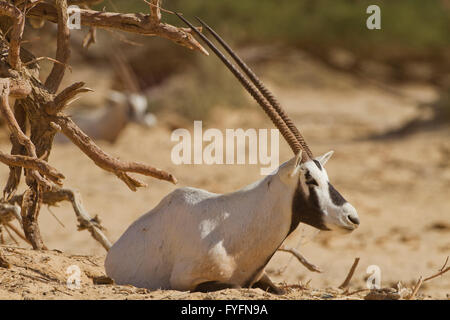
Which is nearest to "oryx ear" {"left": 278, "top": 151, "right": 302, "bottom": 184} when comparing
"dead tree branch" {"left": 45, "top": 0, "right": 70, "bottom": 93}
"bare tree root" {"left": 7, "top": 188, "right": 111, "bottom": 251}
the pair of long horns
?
the pair of long horns

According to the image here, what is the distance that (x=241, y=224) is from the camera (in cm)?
378

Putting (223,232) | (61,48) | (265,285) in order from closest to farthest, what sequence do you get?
(223,232), (265,285), (61,48)

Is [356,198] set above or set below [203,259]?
below

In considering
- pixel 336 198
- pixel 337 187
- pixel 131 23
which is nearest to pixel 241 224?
pixel 336 198

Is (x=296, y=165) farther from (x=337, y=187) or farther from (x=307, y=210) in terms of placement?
(x=337, y=187)

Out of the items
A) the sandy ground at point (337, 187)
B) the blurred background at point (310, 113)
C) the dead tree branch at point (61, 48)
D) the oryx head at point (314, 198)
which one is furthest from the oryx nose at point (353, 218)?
the dead tree branch at point (61, 48)

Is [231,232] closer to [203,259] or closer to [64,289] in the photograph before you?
[203,259]

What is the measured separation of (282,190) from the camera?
3779mm

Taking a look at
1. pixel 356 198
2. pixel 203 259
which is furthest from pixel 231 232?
pixel 356 198

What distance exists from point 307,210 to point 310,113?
12080mm

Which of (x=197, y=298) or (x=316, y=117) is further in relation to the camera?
(x=316, y=117)

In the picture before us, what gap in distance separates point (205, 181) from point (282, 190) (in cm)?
574

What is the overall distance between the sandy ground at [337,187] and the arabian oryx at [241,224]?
0.44 feet

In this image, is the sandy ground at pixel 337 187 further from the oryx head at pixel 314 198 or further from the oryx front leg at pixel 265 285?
the oryx head at pixel 314 198
